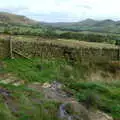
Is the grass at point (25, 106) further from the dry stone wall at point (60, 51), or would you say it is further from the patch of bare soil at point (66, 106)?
the dry stone wall at point (60, 51)

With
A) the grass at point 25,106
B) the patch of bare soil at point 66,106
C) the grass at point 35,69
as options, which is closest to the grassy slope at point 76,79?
the grass at point 35,69

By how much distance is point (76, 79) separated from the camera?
16469mm

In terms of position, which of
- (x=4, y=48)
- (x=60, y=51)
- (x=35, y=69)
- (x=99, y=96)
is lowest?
(x=99, y=96)

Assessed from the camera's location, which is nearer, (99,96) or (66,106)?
(66,106)

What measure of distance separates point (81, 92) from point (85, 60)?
571 centimetres

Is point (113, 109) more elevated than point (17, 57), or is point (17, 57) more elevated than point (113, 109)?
point (17, 57)

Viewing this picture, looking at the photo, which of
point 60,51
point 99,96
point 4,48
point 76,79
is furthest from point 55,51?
point 99,96

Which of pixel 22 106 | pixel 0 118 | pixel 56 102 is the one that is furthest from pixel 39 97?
pixel 0 118

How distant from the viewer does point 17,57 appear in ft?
59.9

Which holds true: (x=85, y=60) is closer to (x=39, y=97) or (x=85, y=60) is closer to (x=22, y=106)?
(x=39, y=97)

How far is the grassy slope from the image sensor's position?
12801mm

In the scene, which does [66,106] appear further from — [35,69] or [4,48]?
[4,48]

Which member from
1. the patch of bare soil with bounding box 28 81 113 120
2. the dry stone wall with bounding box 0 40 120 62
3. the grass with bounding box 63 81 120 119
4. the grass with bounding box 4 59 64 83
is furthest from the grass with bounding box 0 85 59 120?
the dry stone wall with bounding box 0 40 120 62

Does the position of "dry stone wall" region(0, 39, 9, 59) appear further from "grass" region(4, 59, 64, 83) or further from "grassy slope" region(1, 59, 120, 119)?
"grassy slope" region(1, 59, 120, 119)
